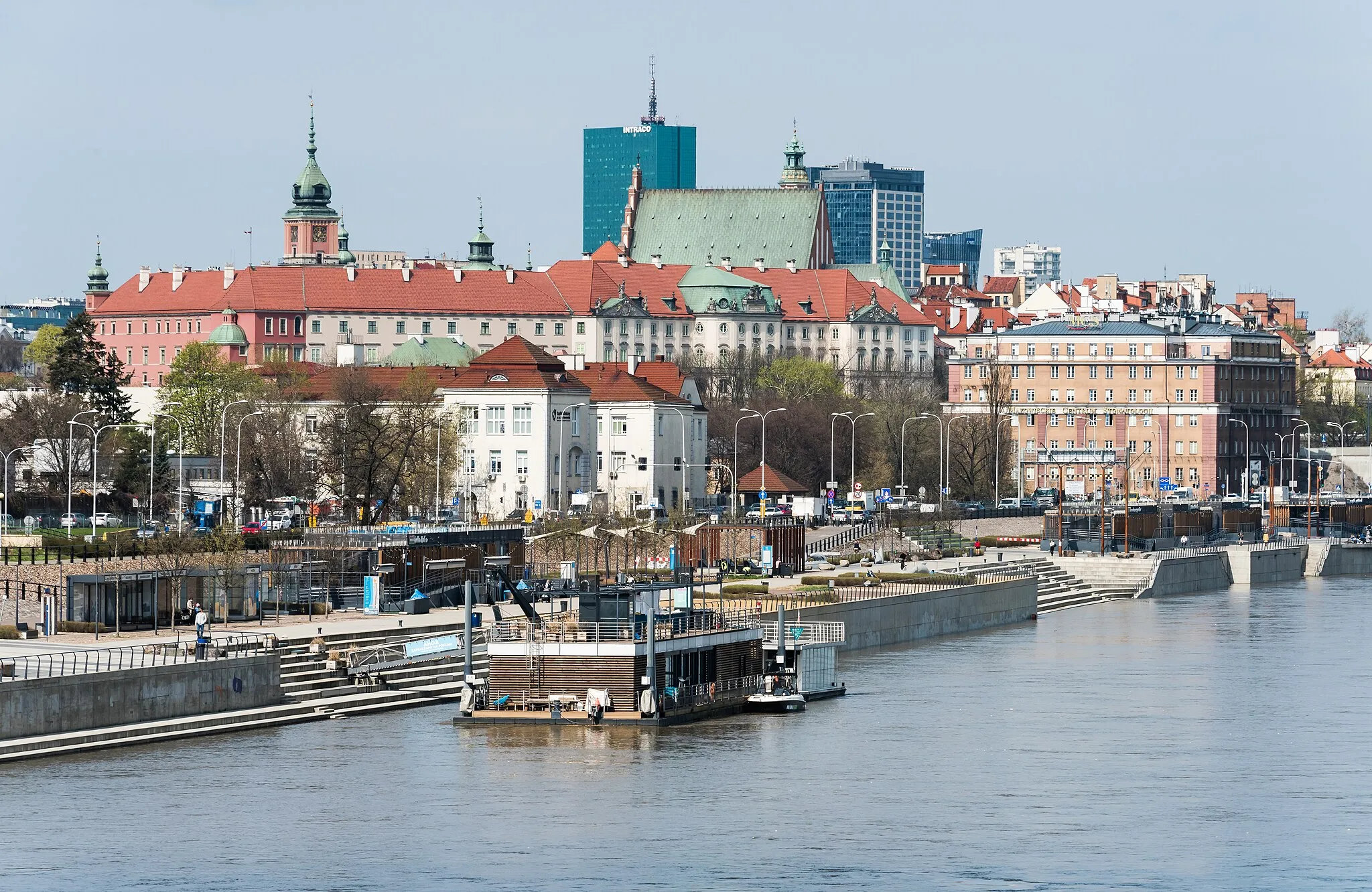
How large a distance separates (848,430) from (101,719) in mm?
111845

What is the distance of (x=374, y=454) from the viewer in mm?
118062

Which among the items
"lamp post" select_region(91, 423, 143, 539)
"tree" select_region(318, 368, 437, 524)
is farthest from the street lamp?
"tree" select_region(318, 368, 437, 524)

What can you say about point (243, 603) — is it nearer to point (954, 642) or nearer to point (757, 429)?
point (954, 642)

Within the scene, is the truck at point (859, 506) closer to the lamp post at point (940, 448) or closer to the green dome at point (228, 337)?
the lamp post at point (940, 448)

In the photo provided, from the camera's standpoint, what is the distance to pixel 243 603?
74.6 meters

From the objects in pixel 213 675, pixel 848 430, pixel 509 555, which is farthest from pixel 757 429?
pixel 213 675

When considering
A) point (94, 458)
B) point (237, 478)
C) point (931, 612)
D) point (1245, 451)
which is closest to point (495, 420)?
point (237, 478)

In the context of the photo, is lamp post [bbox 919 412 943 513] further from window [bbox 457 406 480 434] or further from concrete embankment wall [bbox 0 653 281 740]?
concrete embankment wall [bbox 0 653 281 740]

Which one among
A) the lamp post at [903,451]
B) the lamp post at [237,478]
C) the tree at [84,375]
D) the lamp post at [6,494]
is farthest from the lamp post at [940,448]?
the lamp post at [6,494]

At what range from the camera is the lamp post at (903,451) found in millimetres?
149875

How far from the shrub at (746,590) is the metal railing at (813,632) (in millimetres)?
5584

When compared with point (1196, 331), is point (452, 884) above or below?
below

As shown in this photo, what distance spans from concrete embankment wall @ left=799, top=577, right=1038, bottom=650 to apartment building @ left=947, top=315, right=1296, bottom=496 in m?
85.9

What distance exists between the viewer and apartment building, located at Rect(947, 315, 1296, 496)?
189500mm
